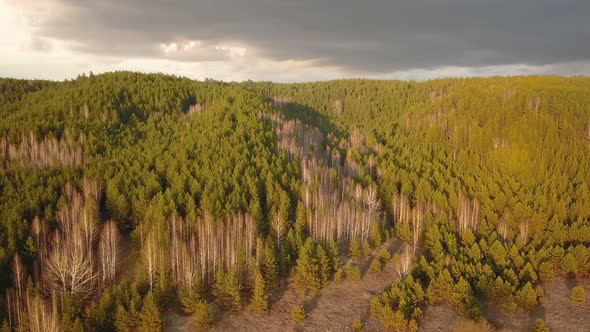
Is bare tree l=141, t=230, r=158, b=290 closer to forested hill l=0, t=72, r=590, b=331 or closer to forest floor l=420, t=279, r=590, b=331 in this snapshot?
forested hill l=0, t=72, r=590, b=331

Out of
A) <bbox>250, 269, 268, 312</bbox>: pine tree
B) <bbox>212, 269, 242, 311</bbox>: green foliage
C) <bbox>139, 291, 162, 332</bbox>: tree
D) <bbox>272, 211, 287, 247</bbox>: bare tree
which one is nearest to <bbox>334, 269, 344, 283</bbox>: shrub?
<bbox>272, 211, 287, 247</bbox>: bare tree

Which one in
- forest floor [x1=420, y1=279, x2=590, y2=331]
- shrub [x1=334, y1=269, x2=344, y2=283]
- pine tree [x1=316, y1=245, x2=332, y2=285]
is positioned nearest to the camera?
forest floor [x1=420, y1=279, x2=590, y2=331]

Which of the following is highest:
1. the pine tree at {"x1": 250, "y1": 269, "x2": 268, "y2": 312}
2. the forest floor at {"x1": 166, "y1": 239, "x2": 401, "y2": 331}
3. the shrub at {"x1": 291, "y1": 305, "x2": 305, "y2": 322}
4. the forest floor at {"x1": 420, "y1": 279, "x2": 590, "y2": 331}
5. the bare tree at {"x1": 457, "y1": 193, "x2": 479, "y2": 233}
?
the bare tree at {"x1": 457, "y1": 193, "x2": 479, "y2": 233}

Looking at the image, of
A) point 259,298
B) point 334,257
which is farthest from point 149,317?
point 334,257

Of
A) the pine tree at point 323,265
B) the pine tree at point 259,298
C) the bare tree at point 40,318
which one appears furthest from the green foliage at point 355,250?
the bare tree at point 40,318

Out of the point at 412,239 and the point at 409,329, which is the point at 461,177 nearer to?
the point at 412,239

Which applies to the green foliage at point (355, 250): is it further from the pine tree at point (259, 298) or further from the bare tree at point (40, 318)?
the bare tree at point (40, 318)

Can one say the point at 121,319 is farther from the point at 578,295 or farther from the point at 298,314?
the point at 578,295
